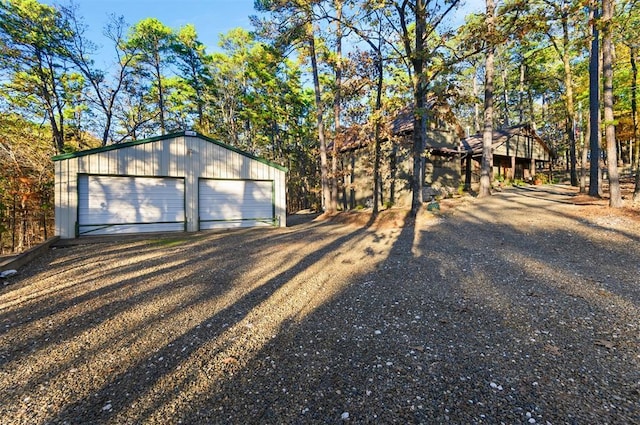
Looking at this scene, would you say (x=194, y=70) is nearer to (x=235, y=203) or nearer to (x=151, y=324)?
(x=235, y=203)

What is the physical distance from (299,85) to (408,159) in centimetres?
1397

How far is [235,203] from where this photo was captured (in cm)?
1080

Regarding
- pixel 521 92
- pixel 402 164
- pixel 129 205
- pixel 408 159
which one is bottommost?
pixel 129 205

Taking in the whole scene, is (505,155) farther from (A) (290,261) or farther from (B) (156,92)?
(B) (156,92)

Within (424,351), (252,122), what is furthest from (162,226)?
(252,122)

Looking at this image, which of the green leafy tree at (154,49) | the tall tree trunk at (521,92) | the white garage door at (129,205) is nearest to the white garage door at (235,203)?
the white garage door at (129,205)

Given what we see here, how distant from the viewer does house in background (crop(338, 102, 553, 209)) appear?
571 inches

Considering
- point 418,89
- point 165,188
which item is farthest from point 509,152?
point 165,188

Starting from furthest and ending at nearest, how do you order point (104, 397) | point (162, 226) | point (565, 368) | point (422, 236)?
point (162, 226)
point (422, 236)
point (565, 368)
point (104, 397)

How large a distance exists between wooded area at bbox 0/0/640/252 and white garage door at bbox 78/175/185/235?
190 centimetres

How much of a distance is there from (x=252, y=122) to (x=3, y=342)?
22.8 meters

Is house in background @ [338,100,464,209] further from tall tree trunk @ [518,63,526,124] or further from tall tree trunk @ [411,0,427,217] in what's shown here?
tall tree trunk @ [518,63,526,124]

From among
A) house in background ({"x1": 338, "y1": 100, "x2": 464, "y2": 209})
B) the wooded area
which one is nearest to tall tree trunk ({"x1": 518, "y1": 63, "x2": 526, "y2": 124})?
the wooded area

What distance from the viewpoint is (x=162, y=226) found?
9617 millimetres
